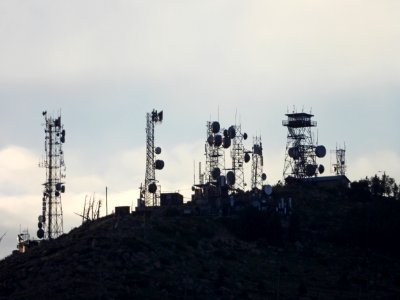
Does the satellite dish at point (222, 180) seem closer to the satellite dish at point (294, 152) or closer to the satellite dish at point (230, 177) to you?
the satellite dish at point (230, 177)

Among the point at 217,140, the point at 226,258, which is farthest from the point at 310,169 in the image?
the point at 226,258

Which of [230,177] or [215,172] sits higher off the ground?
[215,172]

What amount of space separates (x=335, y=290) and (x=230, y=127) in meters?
28.3

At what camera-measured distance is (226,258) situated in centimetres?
9794

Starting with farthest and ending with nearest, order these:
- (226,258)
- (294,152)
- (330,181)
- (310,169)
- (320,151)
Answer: (330,181) → (310,169) → (320,151) → (294,152) → (226,258)

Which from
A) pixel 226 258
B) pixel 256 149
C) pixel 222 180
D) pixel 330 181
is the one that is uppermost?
pixel 256 149

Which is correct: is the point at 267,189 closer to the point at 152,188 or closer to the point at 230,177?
the point at 230,177

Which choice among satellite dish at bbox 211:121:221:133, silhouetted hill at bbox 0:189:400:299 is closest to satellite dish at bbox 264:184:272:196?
silhouetted hill at bbox 0:189:400:299

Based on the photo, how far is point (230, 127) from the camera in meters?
117

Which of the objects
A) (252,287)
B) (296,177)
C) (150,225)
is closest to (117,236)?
(150,225)

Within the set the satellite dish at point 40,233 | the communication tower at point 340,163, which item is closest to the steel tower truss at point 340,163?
the communication tower at point 340,163

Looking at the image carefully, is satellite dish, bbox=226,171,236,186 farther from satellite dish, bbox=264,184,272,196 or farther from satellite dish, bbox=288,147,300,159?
satellite dish, bbox=288,147,300,159

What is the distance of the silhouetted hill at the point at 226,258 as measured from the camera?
8594 cm

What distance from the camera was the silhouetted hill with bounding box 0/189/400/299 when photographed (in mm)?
85938
